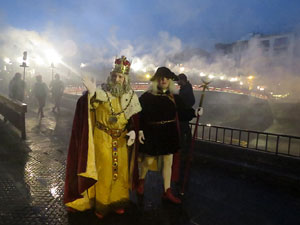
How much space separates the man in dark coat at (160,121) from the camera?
3588 mm

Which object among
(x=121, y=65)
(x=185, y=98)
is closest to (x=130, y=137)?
(x=121, y=65)

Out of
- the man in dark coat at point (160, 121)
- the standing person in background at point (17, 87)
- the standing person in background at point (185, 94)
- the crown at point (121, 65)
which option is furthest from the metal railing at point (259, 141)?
the standing person in background at point (17, 87)

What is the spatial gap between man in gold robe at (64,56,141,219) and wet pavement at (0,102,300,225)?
234mm

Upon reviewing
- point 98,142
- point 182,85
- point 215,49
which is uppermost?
point 215,49

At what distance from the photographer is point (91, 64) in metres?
59.0

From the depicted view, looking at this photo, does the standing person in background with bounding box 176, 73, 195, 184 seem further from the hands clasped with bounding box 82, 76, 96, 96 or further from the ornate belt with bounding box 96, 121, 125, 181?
the hands clasped with bounding box 82, 76, 96, 96

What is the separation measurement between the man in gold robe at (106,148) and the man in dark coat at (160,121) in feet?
1.13

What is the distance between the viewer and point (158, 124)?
3.61 meters

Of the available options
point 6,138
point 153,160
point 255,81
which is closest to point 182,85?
point 153,160

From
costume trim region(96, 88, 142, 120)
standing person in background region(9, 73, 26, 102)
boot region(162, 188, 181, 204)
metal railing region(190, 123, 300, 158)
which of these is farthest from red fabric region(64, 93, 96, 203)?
standing person in background region(9, 73, 26, 102)

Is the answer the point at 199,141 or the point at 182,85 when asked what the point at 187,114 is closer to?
the point at 182,85

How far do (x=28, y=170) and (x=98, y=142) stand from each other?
242 centimetres

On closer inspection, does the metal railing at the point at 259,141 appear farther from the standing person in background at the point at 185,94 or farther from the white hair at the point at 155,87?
the white hair at the point at 155,87

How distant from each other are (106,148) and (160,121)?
0.93 meters
